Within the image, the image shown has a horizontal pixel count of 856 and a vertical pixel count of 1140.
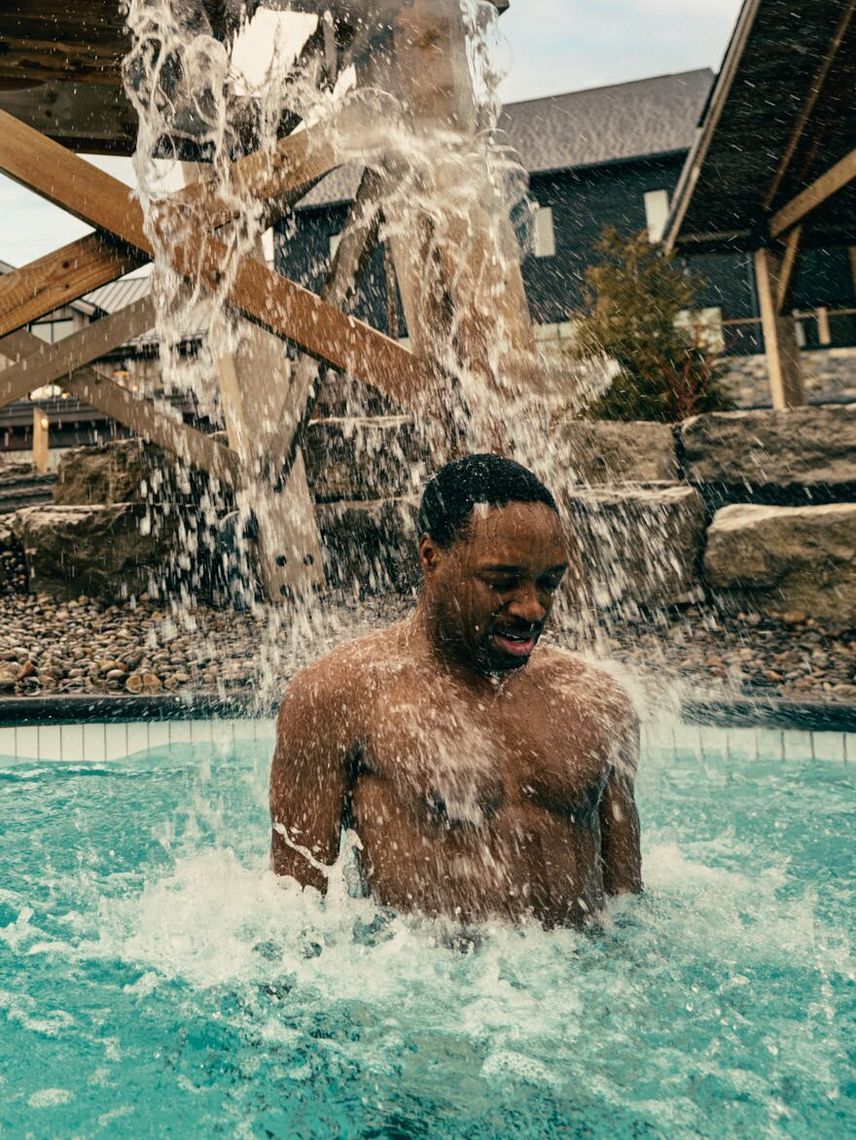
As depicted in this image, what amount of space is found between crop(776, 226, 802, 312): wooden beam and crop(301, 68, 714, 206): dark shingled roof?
1413 cm

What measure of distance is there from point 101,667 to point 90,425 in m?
19.6

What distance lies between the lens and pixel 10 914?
306 cm

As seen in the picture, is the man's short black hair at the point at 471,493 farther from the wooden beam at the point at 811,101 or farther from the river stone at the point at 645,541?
the wooden beam at the point at 811,101

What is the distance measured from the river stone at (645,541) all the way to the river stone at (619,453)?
714mm

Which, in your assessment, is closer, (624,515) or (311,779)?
(311,779)

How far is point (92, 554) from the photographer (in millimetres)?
8047

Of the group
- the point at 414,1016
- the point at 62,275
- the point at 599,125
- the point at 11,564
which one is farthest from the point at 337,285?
the point at 599,125

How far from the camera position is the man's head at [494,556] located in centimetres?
191

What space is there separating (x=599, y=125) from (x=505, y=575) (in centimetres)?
2587

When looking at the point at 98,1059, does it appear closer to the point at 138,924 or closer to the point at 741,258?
the point at 138,924

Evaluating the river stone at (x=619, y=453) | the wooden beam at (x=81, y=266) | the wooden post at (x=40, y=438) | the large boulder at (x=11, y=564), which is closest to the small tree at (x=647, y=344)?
the river stone at (x=619, y=453)

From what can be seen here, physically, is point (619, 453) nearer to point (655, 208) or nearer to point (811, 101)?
point (811, 101)

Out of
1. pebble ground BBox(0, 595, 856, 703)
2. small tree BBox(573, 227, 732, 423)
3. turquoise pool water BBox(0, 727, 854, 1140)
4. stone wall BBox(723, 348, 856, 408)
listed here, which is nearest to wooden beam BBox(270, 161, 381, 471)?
pebble ground BBox(0, 595, 856, 703)

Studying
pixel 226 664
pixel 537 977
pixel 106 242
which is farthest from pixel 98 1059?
pixel 226 664
